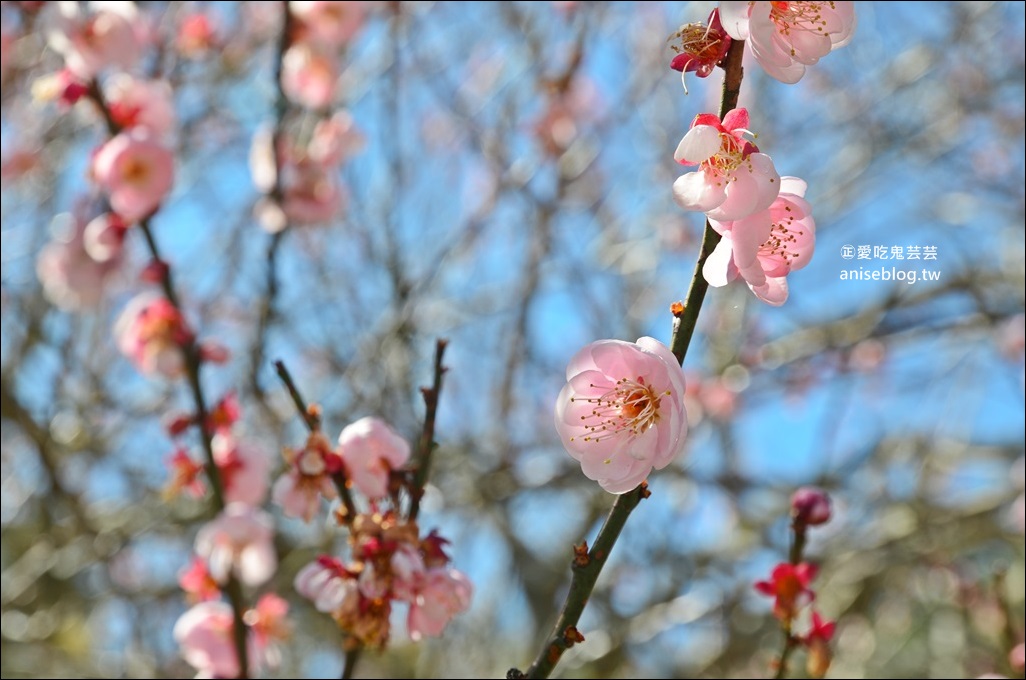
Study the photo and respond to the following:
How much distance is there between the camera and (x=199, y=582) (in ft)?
6.00

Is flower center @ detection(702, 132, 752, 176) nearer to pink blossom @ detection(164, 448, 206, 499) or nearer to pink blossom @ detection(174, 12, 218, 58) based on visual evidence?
pink blossom @ detection(164, 448, 206, 499)

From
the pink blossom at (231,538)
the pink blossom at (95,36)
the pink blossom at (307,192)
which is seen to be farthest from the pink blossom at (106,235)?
the pink blossom at (307,192)

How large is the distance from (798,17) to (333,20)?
8.49 feet

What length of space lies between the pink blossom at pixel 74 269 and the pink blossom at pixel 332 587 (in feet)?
5.72

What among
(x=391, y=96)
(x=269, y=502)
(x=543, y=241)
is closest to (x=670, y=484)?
(x=543, y=241)

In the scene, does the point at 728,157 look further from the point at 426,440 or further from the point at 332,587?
the point at 332,587

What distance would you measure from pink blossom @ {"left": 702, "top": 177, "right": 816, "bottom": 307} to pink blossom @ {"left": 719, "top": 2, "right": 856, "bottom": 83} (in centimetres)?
15

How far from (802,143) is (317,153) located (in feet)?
7.85

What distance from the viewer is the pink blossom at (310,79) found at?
361 cm

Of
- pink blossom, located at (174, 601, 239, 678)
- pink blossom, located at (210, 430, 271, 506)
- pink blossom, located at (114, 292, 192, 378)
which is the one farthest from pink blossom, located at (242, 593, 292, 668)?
pink blossom, located at (114, 292, 192, 378)

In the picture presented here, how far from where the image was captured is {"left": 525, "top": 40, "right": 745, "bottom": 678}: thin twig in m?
0.97

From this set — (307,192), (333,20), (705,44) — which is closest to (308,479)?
(705,44)

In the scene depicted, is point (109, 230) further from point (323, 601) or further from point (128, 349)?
point (323, 601)

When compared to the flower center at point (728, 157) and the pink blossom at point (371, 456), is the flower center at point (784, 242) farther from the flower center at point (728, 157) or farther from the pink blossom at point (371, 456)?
the pink blossom at point (371, 456)
